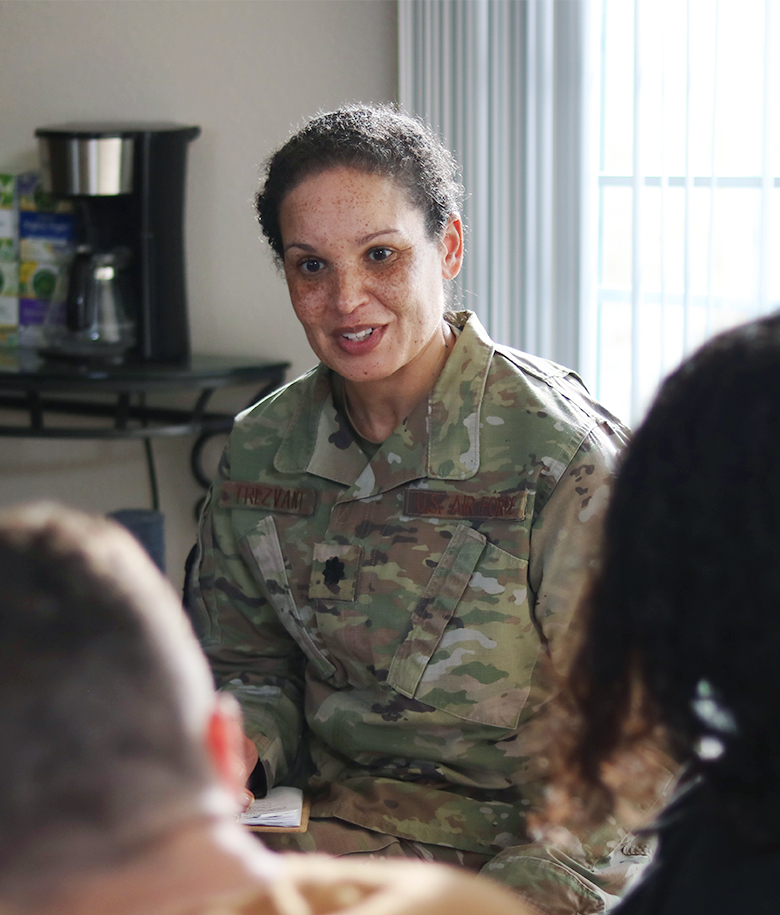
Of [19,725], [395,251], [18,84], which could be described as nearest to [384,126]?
[395,251]

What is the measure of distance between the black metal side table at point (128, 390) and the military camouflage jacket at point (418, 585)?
3.29 ft

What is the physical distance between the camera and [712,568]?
62 centimetres

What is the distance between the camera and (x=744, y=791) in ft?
2.14

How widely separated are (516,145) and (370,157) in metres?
0.98

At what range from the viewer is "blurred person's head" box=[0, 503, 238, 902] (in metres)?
0.50

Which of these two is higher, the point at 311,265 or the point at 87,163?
the point at 87,163

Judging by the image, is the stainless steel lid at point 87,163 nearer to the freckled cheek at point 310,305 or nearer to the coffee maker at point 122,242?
the coffee maker at point 122,242

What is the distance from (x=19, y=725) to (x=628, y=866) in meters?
0.92

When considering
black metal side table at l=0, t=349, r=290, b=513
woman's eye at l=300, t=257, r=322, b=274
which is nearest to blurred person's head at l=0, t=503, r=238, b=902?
woman's eye at l=300, t=257, r=322, b=274

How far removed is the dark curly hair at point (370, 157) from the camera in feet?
4.63

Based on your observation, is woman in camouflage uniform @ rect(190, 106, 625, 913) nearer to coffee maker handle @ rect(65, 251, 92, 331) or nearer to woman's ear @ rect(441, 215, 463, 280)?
woman's ear @ rect(441, 215, 463, 280)

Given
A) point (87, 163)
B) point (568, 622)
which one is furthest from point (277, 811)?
point (87, 163)

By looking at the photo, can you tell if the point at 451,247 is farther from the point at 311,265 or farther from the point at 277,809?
the point at 277,809

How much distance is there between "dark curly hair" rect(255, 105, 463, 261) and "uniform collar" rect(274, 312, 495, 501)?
0.57 ft
